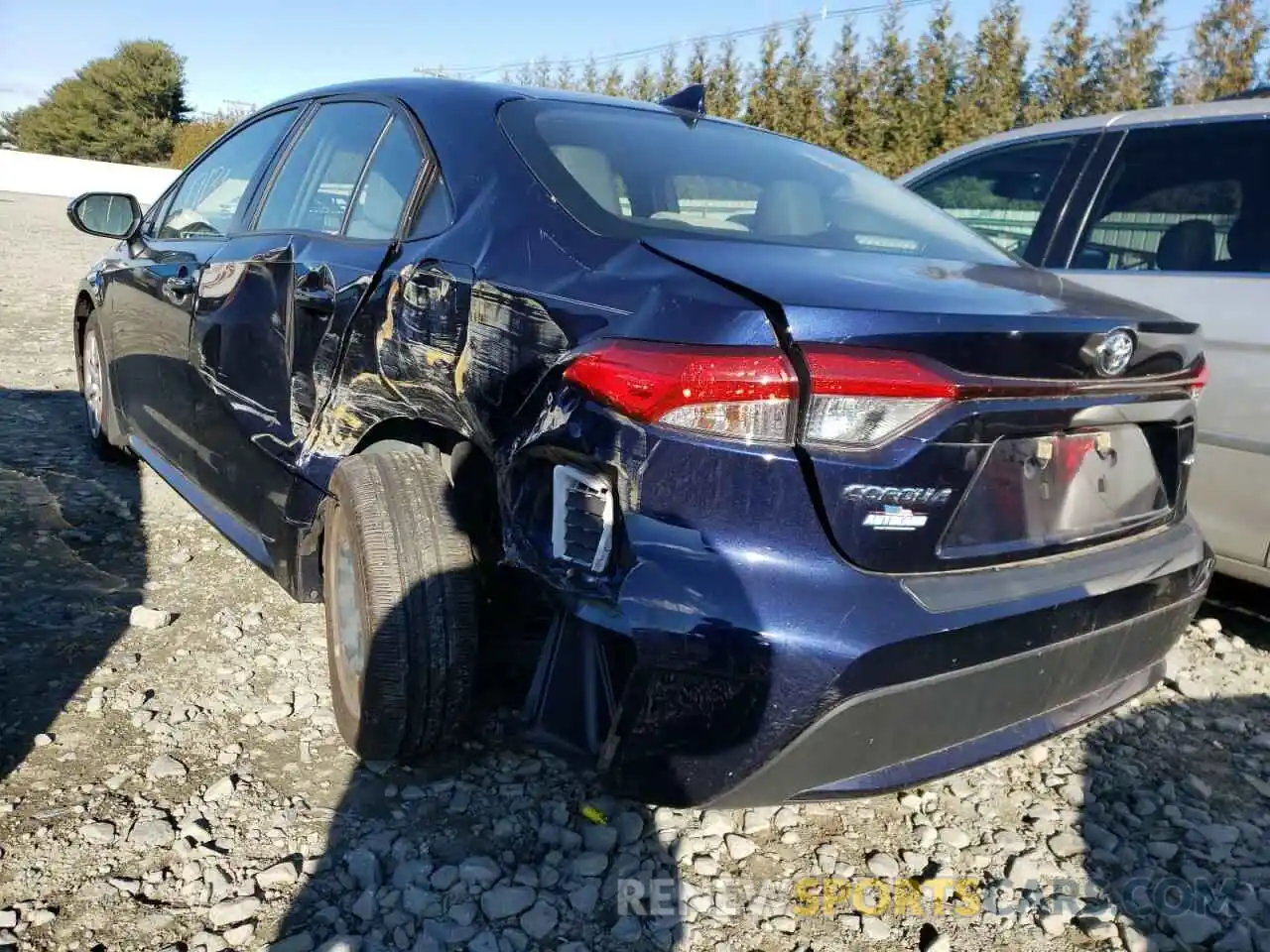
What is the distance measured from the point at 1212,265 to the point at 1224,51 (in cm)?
1114

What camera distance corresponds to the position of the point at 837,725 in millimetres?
1627

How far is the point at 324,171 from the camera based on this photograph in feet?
9.34

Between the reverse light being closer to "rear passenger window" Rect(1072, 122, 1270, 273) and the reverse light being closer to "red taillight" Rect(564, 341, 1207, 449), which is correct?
"red taillight" Rect(564, 341, 1207, 449)

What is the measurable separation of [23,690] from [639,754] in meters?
1.93

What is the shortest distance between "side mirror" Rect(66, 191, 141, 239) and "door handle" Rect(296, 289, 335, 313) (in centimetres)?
211

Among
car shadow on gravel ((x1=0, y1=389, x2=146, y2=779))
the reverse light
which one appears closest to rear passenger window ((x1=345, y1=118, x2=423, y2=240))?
the reverse light

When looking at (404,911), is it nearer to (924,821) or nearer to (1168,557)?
(924,821)

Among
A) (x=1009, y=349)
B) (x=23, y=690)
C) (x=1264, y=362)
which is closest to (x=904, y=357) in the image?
(x=1009, y=349)

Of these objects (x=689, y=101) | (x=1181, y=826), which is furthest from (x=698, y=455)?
(x=689, y=101)

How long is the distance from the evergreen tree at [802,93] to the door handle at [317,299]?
13.4 m

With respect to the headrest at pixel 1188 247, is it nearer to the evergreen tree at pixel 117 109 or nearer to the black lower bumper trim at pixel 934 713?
the black lower bumper trim at pixel 934 713

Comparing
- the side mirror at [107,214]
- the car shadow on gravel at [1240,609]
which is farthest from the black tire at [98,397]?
the car shadow on gravel at [1240,609]

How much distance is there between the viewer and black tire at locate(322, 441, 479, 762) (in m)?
2.16

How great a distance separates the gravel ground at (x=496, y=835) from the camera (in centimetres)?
196
